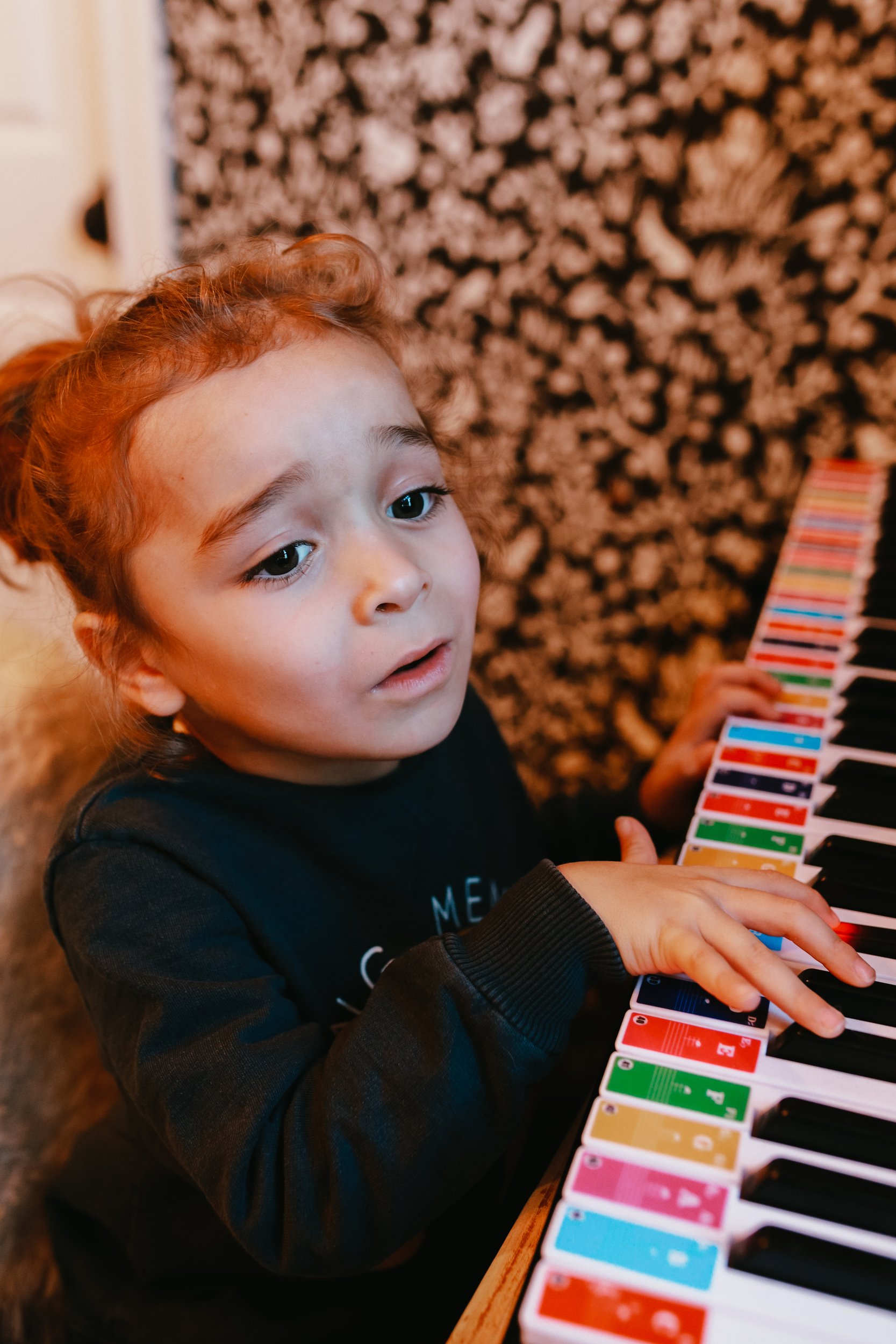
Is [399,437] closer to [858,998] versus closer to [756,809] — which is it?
[756,809]

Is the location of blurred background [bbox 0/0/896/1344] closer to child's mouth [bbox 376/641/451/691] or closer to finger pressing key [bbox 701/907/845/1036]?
child's mouth [bbox 376/641/451/691]

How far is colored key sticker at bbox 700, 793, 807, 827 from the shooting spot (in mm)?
761

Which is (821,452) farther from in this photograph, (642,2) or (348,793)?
(348,793)

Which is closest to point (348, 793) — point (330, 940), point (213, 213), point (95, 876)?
point (330, 940)

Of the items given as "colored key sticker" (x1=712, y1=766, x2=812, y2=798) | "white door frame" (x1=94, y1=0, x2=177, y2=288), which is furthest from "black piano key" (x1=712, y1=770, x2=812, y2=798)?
"white door frame" (x1=94, y1=0, x2=177, y2=288)

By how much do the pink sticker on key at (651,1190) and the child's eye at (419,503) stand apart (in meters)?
0.54

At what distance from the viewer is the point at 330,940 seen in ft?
3.01

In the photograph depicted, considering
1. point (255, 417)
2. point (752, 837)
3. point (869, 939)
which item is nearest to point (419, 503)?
point (255, 417)

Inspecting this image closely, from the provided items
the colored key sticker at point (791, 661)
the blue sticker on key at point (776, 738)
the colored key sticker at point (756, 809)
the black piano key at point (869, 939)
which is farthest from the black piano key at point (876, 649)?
the black piano key at point (869, 939)

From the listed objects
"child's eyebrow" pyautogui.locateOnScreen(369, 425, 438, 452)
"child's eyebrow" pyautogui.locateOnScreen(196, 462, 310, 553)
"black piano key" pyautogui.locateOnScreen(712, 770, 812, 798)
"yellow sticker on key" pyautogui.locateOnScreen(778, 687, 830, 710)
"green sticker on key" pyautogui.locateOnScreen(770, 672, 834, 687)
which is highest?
"child's eyebrow" pyautogui.locateOnScreen(369, 425, 438, 452)

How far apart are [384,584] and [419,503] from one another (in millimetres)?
150

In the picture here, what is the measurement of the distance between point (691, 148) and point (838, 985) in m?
1.39

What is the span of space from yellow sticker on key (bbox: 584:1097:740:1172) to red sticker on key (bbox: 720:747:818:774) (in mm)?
360

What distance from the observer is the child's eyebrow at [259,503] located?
767 millimetres
